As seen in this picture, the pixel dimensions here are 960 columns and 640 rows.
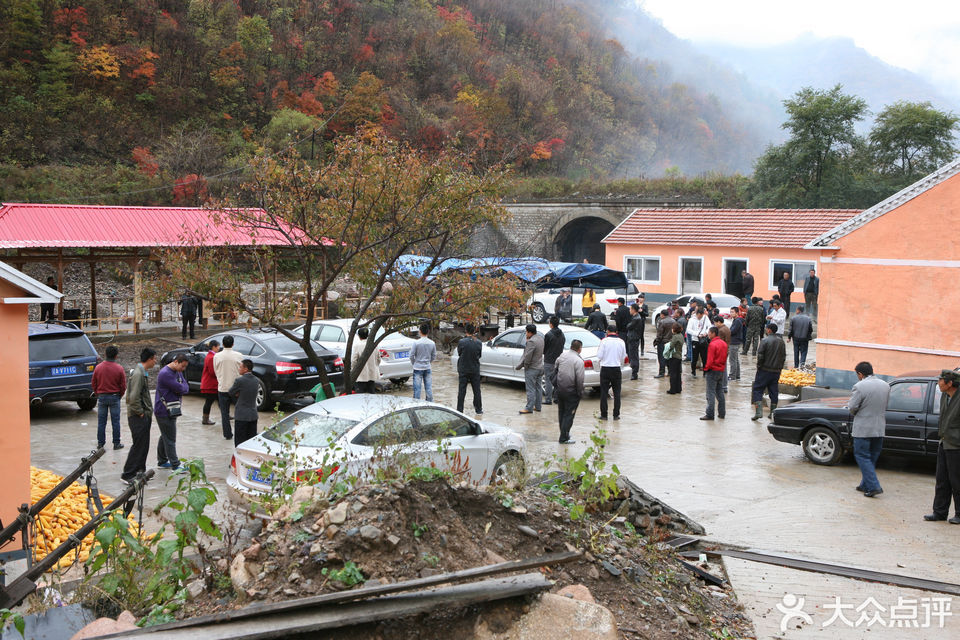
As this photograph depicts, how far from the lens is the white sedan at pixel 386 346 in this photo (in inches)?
672

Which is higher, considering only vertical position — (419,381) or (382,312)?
(382,312)

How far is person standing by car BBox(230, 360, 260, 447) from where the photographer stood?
1118 centimetres

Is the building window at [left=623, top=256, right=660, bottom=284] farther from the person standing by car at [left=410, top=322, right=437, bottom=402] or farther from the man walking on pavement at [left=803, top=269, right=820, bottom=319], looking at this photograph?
the person standing by car at [left=410, top=322, right=437, bottom=402]

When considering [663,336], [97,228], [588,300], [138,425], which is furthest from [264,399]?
[588,300]

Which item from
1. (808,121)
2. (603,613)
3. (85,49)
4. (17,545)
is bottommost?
(17,545)

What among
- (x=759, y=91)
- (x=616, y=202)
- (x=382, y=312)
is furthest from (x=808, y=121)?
(x=759, y=91)

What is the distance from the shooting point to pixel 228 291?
35.5ft

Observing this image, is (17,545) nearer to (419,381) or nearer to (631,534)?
(631,534)

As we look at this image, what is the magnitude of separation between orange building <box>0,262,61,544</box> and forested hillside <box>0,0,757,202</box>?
21597 mm

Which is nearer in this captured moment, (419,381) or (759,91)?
(419,381)

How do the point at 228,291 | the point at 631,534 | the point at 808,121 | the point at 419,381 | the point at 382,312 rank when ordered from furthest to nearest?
Result: the point at 808,121 < the point at 419,381 < the point at 382,312 < the point at 228,291 < the point at 631,534

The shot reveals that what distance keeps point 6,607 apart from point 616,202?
133 feet

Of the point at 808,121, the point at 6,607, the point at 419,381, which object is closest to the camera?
the point at 6,607

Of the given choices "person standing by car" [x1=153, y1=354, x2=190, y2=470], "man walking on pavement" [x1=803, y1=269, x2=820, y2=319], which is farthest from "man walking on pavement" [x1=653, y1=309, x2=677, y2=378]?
"person standing by car" [x1=153, y1=354, x2=190, y2=470]
